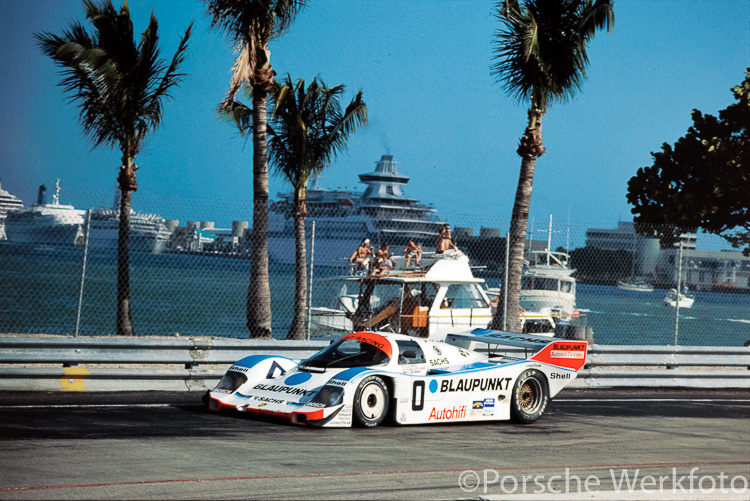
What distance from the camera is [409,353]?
922 centimetres

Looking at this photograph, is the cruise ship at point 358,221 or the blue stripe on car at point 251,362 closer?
the blue stripe on car at point 251,362

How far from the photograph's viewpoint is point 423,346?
947cm

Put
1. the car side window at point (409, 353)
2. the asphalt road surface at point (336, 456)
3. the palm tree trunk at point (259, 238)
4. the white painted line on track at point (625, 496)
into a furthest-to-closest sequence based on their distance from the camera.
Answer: the palm tree trunk at point (259, 238) < the car side window at point (409, 353) < the asphalt road surface at point (336, 456) < the white painted line on track at point (625, 496)

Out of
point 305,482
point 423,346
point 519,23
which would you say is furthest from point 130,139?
point 305,482

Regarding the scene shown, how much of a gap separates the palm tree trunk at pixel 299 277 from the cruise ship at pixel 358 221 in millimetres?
34112

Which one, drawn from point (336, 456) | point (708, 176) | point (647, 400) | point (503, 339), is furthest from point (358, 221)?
point (336, 456)

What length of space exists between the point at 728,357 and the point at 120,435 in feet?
35.3

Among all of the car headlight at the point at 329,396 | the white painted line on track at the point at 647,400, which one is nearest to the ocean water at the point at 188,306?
the car headlight at the point at 329,396

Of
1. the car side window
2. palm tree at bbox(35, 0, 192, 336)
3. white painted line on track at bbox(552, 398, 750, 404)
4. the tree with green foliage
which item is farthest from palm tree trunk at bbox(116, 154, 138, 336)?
the tree with green foliage

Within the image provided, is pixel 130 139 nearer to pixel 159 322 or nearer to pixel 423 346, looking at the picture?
pixel 423 346

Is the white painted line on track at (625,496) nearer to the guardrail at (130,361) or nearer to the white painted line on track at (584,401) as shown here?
the white painted line on track at (584,401)

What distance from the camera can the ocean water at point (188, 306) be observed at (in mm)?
27141

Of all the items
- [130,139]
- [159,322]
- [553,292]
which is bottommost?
[159,322]

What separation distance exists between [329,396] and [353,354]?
0.87 metres
